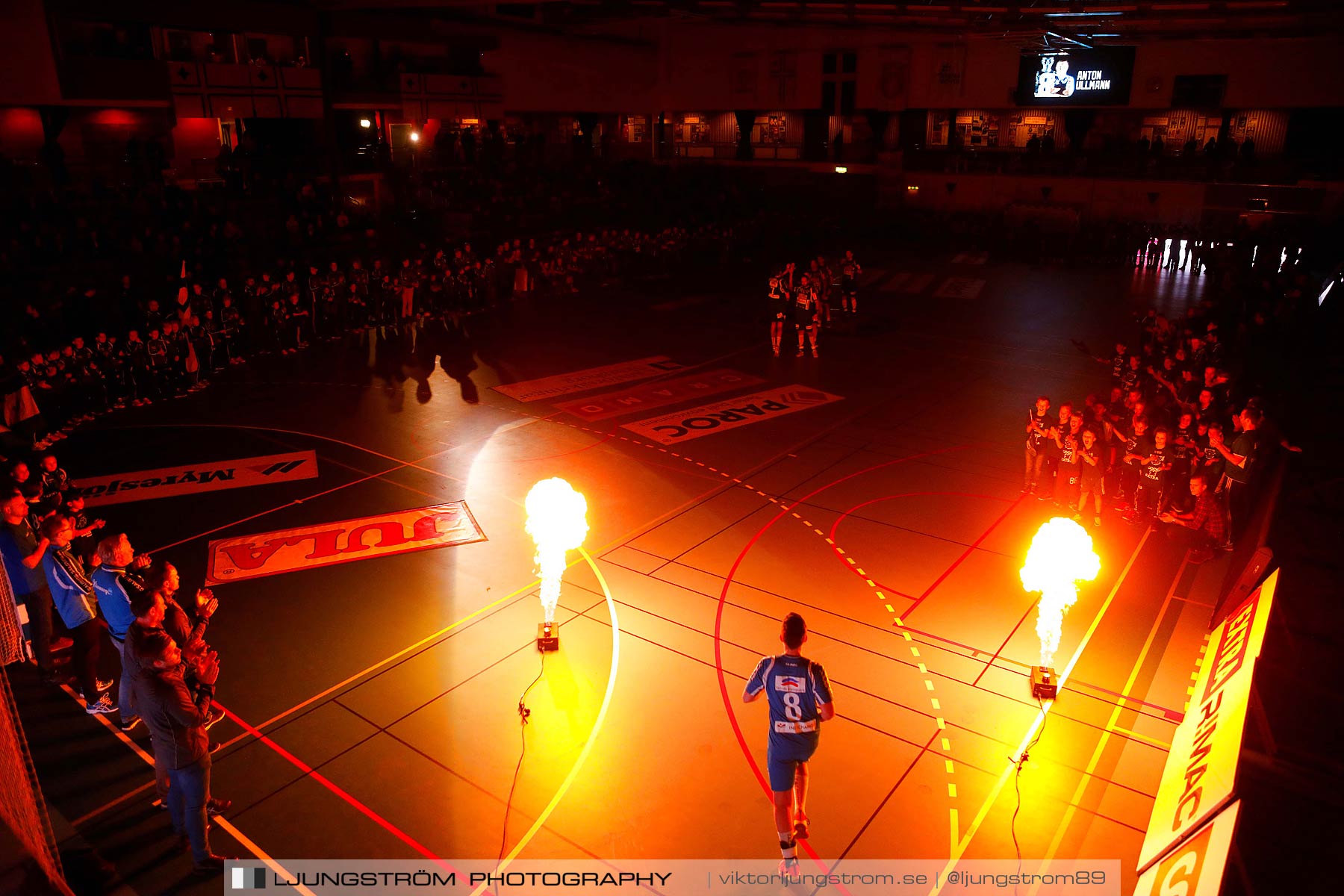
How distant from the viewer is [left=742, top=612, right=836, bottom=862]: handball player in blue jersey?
6375 mm

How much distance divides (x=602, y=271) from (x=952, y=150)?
2618 cm

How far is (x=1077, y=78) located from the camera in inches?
1682

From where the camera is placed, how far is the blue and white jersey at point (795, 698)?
637 centimetres

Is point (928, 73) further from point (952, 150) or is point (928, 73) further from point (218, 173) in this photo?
point (218, 173)

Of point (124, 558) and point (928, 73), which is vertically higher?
point (928, 73)

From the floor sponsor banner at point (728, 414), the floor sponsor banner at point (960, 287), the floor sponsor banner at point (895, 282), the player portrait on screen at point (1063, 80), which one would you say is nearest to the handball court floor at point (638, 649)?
the floor sponsor banner at point (728, 414)

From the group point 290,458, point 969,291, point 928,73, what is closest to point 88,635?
point 290,458

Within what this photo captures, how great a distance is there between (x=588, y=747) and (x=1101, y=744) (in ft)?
16.1

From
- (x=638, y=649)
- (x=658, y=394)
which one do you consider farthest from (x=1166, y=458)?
(x=658, y=394)

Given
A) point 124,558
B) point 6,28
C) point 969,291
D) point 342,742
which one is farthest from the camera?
point 969,291

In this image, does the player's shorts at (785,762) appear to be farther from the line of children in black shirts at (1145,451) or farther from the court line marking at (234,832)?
the line of children in black shirts at (1145,451)

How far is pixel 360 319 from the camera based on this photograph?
24.1 metres

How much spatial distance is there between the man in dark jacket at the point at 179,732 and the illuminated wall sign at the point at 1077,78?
4648 centimetres

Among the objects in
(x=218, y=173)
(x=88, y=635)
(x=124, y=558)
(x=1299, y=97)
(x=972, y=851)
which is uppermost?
(x=1299, y=97)
